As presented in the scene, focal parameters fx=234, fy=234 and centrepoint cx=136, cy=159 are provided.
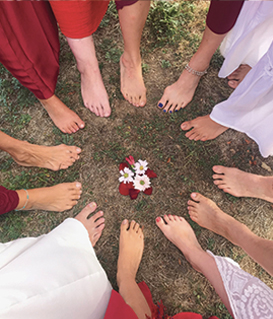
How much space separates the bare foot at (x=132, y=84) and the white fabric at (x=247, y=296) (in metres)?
1.55

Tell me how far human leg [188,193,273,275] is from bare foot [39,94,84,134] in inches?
47.9

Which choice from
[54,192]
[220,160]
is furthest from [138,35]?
[54,192]

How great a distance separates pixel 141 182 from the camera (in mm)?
2020

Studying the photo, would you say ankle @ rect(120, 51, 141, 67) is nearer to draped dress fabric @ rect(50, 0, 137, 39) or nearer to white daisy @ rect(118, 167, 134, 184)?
draped dress fabric @ rect(50, 0, 137, 39)

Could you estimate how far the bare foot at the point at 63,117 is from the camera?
1.99 m

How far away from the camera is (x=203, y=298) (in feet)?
6.48

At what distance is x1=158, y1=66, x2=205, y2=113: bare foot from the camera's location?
207cm

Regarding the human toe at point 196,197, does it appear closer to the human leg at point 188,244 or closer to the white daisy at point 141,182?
the human leg at point 188,244

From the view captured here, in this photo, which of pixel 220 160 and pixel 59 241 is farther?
pixel 220 160

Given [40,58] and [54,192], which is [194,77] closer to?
[40,58]

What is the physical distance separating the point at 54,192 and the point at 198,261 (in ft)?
4.29

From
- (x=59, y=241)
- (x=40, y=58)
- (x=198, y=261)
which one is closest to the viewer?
(x=59, y=241)

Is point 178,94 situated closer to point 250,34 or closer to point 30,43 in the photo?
point 250,34

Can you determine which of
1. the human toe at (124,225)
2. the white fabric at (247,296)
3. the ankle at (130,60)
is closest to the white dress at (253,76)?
the ankle at (130,60)
